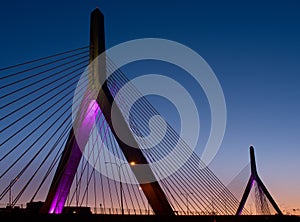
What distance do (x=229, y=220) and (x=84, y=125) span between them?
36.4 ft

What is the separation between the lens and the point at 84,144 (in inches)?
845

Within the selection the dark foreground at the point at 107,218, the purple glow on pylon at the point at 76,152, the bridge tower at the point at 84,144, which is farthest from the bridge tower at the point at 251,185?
the purple glow on pylon at the point at 76,152

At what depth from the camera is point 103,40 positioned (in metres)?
22.0

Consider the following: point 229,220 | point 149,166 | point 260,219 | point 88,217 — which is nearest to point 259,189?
point 260,219

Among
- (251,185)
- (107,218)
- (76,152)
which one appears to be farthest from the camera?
(251,185)

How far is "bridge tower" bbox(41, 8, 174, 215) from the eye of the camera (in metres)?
20.5

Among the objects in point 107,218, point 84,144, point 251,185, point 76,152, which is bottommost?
point 107,218

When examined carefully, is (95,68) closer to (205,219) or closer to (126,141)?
(126,141)

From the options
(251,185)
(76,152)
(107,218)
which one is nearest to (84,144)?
(76,152)

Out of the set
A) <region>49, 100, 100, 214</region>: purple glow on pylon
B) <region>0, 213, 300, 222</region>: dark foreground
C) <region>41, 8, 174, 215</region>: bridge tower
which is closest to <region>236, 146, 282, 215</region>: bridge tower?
<region>0, 213, 300, 222</region>: dark foreground

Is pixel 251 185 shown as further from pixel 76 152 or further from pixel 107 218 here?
pixel 107 218

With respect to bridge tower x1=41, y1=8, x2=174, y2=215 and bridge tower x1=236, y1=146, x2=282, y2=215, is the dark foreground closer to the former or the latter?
bridge tower x1=41, y1=8, x2=174, y2=215

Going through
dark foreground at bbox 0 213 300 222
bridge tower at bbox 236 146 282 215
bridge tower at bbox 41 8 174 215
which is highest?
bridge tower at bbox 236 146 282 215

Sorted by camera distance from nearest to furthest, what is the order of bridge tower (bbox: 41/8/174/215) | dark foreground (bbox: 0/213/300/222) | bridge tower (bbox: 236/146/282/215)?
1. dark foreground (bbox: 0/213/300/222)
2. bridge tower (bbox: 41/8/174/215)
3. bridge tower (bbox: 236/146/282/215)
